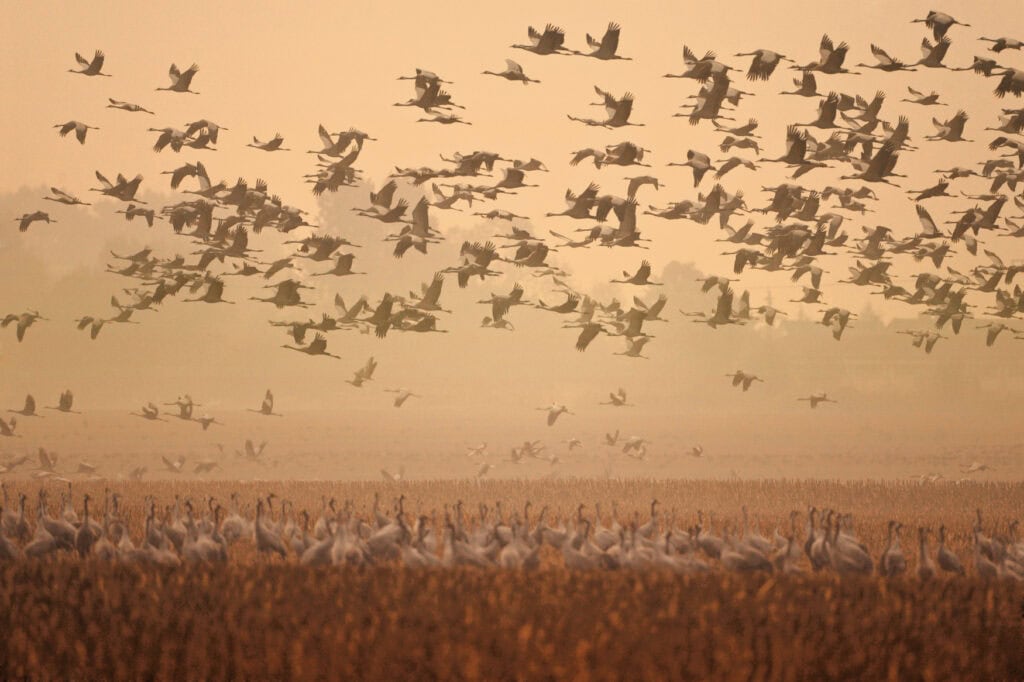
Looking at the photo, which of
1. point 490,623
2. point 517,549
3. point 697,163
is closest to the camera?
point 490,623

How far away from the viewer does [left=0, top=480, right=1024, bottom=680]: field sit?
56.6 feet

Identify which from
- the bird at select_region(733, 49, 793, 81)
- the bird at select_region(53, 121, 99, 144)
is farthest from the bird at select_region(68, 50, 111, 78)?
the bird at select_region(733, 49, 793, 81)

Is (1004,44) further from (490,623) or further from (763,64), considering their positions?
(490,623)

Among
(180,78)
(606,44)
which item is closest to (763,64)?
(606,44)

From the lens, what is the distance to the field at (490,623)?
17.2 m

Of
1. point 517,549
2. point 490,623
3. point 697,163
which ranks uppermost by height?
point 697,163

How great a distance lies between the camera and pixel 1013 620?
65.5 ft

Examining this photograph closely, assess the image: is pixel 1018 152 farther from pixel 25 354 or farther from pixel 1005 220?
pixel 25 354

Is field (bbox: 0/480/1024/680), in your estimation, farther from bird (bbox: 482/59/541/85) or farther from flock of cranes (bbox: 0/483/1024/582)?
bird (bbox: 482/59/541/85)

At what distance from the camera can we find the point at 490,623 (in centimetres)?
1903

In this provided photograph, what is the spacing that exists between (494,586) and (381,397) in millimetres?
108405

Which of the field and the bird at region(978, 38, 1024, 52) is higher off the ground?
the bird at region(978, 38, 1024, 52)

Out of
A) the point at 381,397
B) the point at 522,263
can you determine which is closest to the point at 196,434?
the point at 381,397

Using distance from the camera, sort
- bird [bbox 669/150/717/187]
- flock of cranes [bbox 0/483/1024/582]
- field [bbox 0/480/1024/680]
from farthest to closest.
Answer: bird [bbox 669/150/717/187] → flock of cranes [bbox 0/483/1024/582] → field [bbox 0/480/1024/680]
